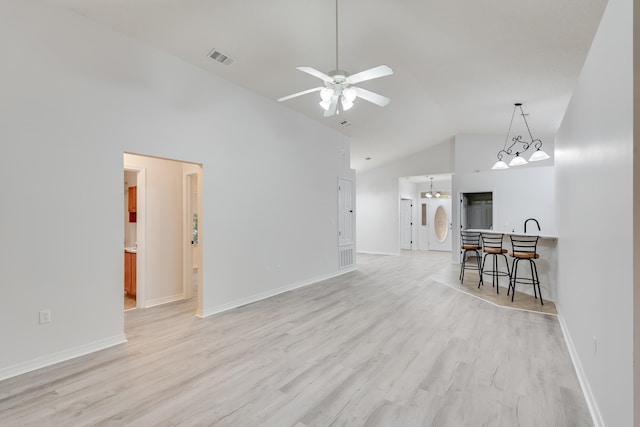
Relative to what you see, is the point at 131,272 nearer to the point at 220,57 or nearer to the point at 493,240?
the point at 220,57

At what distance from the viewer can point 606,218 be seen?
1.84m

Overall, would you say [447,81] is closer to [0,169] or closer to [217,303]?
[217,303]

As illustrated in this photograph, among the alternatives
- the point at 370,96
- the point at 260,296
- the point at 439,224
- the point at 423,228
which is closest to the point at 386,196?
the point at 423,228

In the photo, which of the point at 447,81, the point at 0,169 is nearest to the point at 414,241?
the point at 447,81

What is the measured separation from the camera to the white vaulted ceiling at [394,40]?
3.07 metres

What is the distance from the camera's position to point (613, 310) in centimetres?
171

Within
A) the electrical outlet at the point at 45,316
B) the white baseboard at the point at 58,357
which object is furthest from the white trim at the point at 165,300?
the electrical outlet at the point at 45,316

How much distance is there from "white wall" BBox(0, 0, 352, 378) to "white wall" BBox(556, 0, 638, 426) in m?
4.07

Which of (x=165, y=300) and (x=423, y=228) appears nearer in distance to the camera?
(x=165, y=300)

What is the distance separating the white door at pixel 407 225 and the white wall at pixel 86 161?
8131 millimetres

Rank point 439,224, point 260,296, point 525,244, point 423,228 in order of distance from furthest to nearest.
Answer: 1. point 423,228
2. point 439,224
3. point 525,244
4. point 260,296

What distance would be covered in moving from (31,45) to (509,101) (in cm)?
666

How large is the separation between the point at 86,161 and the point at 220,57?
201 centimetres

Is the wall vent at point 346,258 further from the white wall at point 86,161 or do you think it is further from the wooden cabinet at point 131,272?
the wooden cabinet at point 131,272
